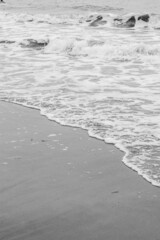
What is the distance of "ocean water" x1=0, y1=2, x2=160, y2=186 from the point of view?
5.10 metres

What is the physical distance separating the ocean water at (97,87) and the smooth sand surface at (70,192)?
29 centimetres

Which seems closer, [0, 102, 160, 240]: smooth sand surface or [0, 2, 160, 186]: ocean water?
[0, 102, 160, 240]: smooth sand surface

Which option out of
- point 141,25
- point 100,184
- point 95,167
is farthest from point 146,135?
point 141,25

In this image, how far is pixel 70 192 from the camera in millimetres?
3719

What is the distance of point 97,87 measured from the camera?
787cm

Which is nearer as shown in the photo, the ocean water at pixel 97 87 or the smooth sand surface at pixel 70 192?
the smooth sand surface at pixel 70 192

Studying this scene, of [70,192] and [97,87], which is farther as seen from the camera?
[97,87]

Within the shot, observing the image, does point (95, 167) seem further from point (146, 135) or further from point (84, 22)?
point (84, 22)

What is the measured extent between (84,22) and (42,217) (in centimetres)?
2125

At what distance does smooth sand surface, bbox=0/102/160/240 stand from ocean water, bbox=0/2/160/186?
0.29 m

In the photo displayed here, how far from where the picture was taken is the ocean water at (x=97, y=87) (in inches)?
201

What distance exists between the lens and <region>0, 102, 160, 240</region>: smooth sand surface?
10.2ft

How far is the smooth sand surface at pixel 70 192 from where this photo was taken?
311cm

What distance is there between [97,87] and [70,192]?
14.3ft
